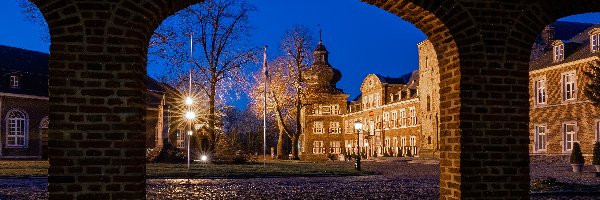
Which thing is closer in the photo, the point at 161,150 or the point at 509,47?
the point at 509,47

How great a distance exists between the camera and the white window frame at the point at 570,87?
35.0m

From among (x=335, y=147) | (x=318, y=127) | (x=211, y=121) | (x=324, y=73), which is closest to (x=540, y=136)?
(x=211, y=121)

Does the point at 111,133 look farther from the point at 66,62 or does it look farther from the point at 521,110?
the point at 521,110

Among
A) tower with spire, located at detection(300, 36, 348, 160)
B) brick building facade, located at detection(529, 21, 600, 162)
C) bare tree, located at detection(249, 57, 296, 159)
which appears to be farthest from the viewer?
tower with spire, located at detection(300, 36, 348, 160)

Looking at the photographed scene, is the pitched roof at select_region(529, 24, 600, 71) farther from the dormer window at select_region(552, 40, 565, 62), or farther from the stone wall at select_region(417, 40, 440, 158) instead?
the stone wall at select_region(417, 40, 440, 158)

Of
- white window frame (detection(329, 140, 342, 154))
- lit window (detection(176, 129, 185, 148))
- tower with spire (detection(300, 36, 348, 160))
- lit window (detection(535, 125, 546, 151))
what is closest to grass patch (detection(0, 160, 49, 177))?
lit window (detection(176, 129, 185, 148))

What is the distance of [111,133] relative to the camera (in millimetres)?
5809

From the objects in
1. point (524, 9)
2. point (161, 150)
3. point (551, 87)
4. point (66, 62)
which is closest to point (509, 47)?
point (524, 9)

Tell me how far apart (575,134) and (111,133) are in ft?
112

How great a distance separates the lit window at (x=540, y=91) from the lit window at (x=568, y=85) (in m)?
1.85

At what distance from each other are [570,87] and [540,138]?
14.6 feet

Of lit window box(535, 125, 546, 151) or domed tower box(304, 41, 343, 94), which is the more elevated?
domed tower box(304, 41, 343, 94)

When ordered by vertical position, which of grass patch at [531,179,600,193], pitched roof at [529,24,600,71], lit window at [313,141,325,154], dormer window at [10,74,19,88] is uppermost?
pitched roof at [529,24,600,71]

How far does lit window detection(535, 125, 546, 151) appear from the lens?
38.2 meters
